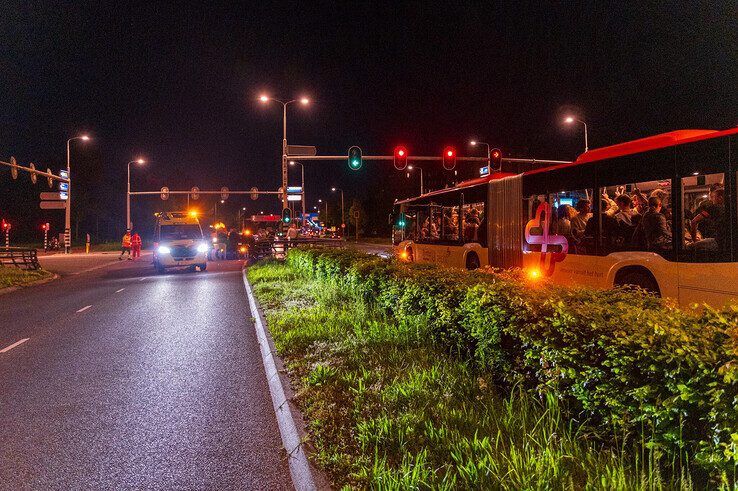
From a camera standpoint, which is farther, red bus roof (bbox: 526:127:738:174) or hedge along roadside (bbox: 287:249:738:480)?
red bus roof (bbox: 526:127:738:174)

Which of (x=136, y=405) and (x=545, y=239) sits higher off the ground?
(x=545, y=239)

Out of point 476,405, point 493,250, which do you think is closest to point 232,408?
point 476,405

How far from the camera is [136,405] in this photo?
6.39 meters

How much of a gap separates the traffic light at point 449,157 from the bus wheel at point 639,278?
629 inches

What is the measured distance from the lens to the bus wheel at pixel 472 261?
58.4 ft

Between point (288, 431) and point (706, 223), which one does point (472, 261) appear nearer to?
point (706, 223)

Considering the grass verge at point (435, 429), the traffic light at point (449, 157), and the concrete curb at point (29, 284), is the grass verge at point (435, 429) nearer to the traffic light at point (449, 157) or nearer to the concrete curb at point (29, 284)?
the concrete curb at point (29, 284)

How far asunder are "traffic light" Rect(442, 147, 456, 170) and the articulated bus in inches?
365

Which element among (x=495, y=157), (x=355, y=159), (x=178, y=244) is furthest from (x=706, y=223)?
(x=178, y=244)

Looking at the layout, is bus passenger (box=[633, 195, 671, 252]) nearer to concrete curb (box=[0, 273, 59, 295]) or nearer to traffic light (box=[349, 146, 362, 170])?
traffic light (box=[349, 146, 362, 170])

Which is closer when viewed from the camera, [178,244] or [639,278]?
[639,278]

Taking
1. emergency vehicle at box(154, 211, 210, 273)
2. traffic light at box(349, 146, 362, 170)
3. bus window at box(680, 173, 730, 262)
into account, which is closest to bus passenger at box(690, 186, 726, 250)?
bus window at box(680, 173, 730, 262)

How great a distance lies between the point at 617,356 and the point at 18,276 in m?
25.4

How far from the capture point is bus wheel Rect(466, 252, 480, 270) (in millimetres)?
17797
